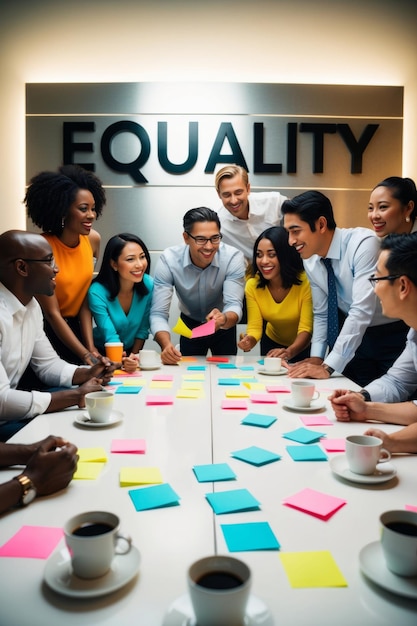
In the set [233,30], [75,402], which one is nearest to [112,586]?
[75,402]

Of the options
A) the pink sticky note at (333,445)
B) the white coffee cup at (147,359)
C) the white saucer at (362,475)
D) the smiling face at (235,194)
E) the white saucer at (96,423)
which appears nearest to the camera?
the white saucer at (362,475)

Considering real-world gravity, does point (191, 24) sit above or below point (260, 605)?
above

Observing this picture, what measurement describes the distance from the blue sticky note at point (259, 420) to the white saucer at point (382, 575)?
2.40ft

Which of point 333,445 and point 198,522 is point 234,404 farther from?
point 198,522

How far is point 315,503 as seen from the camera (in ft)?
3.48

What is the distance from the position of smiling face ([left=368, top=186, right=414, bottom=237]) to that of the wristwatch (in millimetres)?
2129

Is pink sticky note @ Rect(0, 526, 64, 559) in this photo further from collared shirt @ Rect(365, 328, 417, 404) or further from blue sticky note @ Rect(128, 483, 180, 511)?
collared shirt @ Rect(365, 328, 417, 404)

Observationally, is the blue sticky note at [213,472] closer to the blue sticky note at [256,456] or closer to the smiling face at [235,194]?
the blue sticky note at [256,456]

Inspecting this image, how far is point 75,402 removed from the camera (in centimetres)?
178

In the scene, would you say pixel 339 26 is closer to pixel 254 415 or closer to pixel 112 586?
pixel 254 415

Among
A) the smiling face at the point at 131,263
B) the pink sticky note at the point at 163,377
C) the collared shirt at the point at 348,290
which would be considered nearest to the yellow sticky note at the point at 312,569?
the pink sticky note at the point at 163,377

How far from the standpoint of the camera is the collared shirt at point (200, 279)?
120 inches

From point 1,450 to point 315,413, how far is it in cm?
99

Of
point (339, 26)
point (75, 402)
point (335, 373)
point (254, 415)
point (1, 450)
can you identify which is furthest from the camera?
point (339, 26)
